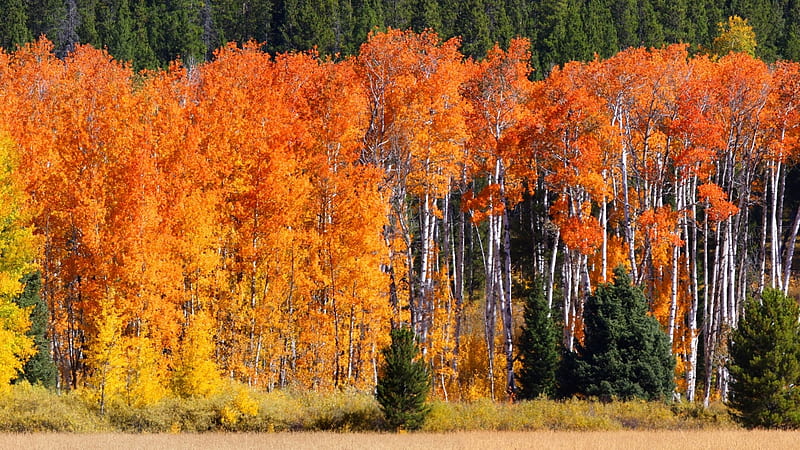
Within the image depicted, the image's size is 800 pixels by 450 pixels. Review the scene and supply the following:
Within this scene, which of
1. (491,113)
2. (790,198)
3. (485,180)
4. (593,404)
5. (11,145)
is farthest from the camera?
(790,198)

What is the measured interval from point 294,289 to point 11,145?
10115 millimetres

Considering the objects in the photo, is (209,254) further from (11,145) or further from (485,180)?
(485,180)

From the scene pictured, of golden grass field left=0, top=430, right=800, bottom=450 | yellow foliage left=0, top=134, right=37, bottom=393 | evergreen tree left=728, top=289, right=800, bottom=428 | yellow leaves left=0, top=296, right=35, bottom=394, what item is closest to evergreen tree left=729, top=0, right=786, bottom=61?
evergreen tree left=728, top=289, right=800, bottom=428

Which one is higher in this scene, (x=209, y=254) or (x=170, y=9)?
(x=170, y=9)

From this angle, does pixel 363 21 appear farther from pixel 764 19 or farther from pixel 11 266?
pixel 11 266

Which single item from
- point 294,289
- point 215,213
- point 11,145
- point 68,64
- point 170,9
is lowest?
point 294,289

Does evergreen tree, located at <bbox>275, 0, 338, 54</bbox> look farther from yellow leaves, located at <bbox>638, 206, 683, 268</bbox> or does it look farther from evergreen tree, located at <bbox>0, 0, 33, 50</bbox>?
yellow leaves, located at <bbox>638, 206, 683, 268</bbox>

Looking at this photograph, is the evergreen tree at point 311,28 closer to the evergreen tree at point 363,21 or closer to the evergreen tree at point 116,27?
the evergreen tree at point 363,21

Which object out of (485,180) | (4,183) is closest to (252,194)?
(4,183)

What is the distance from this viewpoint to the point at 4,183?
1303 inches

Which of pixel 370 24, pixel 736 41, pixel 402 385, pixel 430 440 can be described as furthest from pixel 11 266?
pixel 370 24

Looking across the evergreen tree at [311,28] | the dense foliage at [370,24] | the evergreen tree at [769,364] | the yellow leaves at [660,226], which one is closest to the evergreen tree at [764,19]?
the dense foliage at [370,24]

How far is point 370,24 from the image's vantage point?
7725 centimetres

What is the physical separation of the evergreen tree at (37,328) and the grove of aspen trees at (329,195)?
1.82 feet
